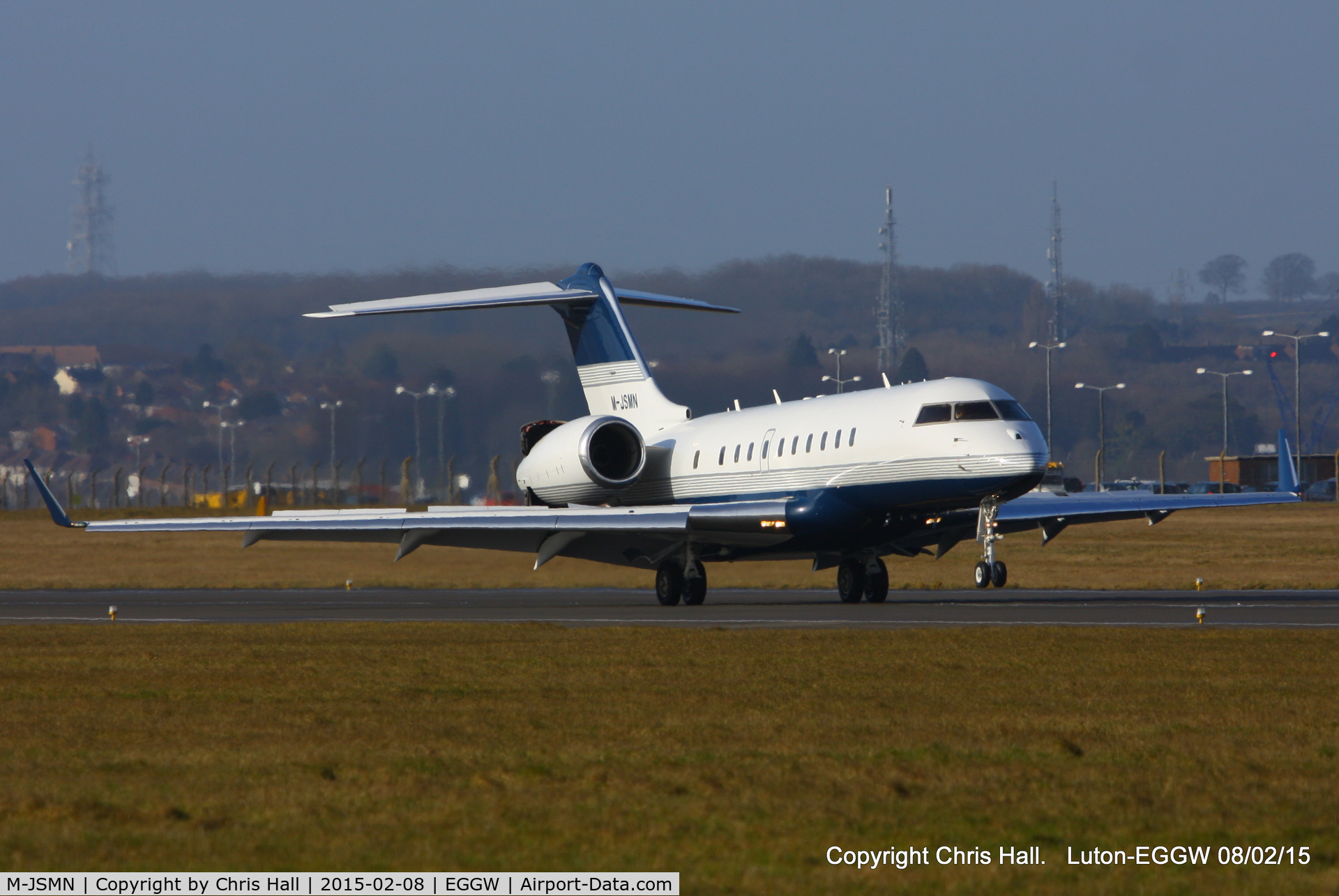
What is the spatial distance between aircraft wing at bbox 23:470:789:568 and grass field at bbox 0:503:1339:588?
13.9 ft

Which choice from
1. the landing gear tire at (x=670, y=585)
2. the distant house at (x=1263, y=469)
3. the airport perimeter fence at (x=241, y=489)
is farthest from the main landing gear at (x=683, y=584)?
the distant house at (x=1263, y=469)

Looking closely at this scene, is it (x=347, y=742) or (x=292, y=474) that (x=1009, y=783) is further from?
(x=292, y=474)

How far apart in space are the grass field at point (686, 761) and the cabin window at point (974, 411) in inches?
329

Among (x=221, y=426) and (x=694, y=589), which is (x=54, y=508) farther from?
(x=221, y=426)

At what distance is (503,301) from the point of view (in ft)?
113

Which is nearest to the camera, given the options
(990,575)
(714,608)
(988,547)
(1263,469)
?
(990,575)

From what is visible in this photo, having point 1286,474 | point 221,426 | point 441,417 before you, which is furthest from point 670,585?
point 221,426

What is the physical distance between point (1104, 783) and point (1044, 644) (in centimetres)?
942

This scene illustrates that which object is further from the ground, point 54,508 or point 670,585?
point 54,508

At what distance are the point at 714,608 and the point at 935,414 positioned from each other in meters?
5.75

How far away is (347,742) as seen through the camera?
11148 mm

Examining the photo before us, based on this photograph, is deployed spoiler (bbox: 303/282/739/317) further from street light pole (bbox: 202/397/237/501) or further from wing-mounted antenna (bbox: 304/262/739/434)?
street light pole (bbox: 202/397/237/501)

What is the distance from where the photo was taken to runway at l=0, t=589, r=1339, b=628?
23875 mm

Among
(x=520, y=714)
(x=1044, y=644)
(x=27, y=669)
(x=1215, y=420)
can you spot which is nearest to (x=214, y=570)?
(x=27, y=669)
